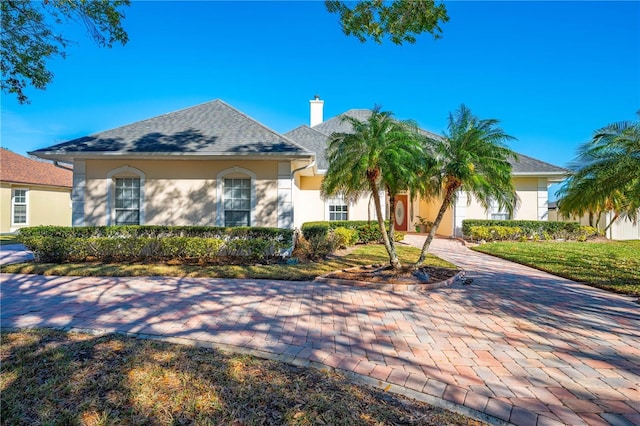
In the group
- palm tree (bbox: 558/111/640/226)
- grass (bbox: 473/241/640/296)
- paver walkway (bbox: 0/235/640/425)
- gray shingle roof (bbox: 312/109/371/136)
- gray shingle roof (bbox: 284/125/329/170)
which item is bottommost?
paver walkway (bbox: 0/235/640/425)

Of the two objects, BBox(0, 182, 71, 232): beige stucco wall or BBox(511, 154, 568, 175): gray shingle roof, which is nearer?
BBox(511, 154, 568, 175): gray shingle roof

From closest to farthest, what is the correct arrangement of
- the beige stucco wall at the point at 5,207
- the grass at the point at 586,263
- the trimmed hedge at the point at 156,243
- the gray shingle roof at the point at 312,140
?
the grass at the point at 586,263
the trimmed hedge at the point at 156,243
the gray shingle roof at the point at 312,140
the beige stucco wall at the point at 5,207

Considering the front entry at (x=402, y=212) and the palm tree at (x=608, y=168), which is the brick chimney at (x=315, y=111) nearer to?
the front entry at (x=402, y=212)

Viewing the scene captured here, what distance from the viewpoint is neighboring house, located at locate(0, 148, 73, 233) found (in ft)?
63.6

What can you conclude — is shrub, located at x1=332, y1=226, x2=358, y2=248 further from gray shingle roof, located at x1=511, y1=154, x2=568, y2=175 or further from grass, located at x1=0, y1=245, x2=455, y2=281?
gray shingle roof, located at x1=511, y1=154, x2=568, y2=175

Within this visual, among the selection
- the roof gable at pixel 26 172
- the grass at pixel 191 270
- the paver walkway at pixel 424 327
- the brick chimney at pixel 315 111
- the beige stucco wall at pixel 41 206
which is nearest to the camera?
the paver walkway at pixel 424 327

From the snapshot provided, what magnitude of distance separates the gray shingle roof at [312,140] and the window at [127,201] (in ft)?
26.4

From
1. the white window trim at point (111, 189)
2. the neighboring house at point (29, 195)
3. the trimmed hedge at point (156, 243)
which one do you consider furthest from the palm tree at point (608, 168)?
the neighboring house at point (29, 195)

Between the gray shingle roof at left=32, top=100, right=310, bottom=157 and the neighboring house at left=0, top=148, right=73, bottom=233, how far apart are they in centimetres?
1386

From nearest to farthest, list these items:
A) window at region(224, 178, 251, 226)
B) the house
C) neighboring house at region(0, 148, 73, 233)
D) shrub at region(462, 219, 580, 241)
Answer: the house → window at region(224, 178, 251, 226) → shrub at region(462, 219, 580, 241) → neighboring house at region(0, 148, 73, 233)

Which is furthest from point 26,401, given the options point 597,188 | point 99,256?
point 597,188

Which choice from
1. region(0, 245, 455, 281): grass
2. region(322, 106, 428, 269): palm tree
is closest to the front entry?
region(0, 245, 455, 281): grass

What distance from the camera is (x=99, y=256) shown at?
9203 mm

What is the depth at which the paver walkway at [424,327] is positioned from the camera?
9.23 ft
